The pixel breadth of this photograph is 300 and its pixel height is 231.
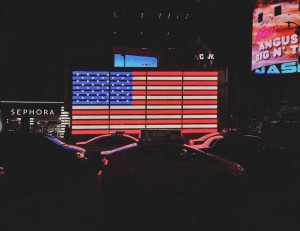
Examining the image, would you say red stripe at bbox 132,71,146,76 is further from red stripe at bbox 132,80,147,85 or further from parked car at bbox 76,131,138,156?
parked car at bbox 76,131,138,156

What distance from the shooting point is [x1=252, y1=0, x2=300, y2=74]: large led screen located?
2850 centimetres

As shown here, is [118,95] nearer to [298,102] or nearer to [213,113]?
[213,113]

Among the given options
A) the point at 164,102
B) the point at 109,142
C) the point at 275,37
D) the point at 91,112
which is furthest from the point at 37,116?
the point at 275,37

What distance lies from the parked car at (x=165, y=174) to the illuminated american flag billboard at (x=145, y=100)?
1646 cm

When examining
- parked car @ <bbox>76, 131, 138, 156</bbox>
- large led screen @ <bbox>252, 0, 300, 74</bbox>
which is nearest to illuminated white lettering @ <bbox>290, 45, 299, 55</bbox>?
large led screen @ <bbox>252, 0, 300, 74</bbox>

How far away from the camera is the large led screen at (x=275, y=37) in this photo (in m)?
28.5

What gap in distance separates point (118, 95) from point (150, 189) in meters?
17.1

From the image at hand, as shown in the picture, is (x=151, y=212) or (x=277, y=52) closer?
(x=151, y=212)

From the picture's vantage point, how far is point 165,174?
10266mm

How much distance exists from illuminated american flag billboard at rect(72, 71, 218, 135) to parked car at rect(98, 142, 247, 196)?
648 inches

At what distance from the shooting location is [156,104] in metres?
27.1

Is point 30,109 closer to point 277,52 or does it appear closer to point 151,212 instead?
point 277,52

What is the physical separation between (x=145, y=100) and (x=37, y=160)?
15141mm

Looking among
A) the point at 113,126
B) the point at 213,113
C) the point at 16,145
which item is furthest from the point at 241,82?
the point at 16,145
